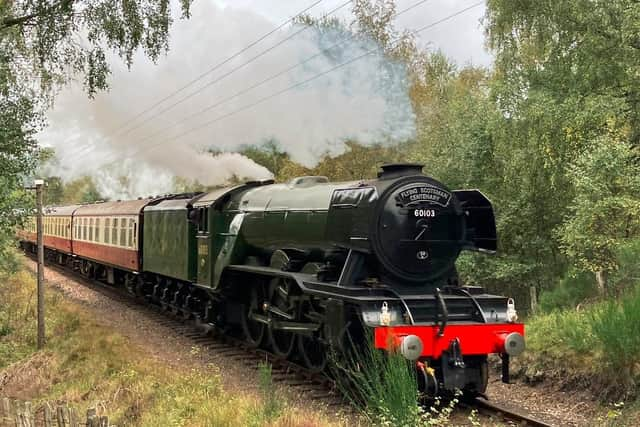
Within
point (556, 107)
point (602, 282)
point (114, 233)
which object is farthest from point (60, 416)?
point (114, 233)

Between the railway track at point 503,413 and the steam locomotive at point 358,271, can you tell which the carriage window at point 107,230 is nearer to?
the steam locomotive at point 358,271

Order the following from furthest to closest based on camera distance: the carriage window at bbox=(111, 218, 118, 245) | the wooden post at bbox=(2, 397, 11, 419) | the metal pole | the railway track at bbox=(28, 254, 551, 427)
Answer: the carriage window at bbox=(111, 218, 118, 245) < the metal pole < the railway track at bbox=(28, 254, 551, 427) < the wooden post at bbox=(2, 397, 11, 419)

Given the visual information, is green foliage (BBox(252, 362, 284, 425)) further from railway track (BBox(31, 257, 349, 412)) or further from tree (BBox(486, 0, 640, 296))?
tree (BBox(486, 0, 640, 296))

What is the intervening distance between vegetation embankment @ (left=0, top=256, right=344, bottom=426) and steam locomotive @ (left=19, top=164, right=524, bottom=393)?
111 centimetres

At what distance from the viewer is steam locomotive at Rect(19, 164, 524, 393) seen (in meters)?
6.70

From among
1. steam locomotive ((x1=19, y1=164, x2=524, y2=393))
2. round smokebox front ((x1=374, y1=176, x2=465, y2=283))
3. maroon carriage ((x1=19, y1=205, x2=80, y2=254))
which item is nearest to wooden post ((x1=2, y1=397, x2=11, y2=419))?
steam locomotive ((x1=19, y1=164, x2=524, y2=393))

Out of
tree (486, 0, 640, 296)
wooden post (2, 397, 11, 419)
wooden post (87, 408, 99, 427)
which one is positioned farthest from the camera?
tree (486, 0, 640, 296)

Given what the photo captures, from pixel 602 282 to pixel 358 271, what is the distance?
6013mm

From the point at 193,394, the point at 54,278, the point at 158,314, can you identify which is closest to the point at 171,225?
the point at 158,314

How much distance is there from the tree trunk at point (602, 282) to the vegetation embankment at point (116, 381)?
6511 mm

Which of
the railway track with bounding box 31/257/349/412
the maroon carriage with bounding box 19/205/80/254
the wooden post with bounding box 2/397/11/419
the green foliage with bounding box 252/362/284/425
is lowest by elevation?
the railway track with bounding box 31/257/349/412

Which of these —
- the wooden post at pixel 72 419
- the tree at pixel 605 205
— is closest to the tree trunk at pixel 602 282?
the tree at pixel 605 205

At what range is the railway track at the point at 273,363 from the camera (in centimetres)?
681

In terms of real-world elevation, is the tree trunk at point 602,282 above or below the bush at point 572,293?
above
